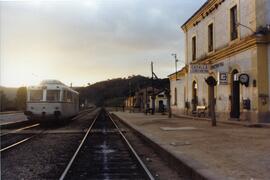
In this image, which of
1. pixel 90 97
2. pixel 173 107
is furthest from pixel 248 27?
pixel 90 97

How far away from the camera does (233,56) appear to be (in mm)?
26312

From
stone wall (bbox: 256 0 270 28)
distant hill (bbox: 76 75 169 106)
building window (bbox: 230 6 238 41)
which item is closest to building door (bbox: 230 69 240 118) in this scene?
building window (bbox: 230 6 238 41)

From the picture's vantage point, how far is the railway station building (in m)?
22.8

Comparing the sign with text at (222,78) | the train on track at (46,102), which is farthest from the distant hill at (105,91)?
the sign with text at (222,78)

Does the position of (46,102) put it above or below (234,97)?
below

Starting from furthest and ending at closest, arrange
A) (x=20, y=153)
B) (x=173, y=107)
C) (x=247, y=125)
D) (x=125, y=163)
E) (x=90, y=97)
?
(x=90, y=97) → (x=173, y=107) → (x=247, y=125) → (x=20, y=153) → (x=125, y=163)

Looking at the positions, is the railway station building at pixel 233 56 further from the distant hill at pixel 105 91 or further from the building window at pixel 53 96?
the distant hill at pixel 105 91

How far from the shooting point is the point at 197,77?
35.9 meters

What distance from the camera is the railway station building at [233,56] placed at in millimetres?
22812

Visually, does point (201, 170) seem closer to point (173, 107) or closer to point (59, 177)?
point (59, 177)

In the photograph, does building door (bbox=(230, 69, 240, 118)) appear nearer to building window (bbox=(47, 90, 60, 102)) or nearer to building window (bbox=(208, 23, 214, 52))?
building window (bbox=(208, 23, 214, 52))

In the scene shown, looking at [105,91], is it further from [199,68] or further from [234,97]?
[234,97]

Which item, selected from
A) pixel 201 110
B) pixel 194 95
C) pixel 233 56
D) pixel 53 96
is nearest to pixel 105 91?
pixel 194 95

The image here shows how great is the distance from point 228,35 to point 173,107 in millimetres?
20148
